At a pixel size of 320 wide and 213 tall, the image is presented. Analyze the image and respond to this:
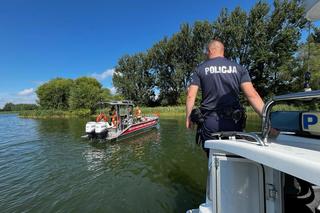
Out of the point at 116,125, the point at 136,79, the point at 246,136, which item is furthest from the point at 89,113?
the point at 246,136

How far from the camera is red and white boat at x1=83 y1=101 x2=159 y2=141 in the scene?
10.5 metres

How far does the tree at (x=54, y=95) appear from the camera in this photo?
46219 millimetres

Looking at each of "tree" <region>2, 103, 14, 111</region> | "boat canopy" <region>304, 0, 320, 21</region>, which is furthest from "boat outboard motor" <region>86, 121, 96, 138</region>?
"tree" <region>2, 103, 14, 111</region>

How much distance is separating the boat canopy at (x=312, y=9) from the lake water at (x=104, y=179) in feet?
12.8

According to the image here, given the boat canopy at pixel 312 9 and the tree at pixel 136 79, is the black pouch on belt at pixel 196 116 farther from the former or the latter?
the tree at pixel 136 79

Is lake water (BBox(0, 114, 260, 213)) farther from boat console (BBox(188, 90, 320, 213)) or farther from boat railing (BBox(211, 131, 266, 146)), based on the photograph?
boat railing (BBox(211, 131, 266, 146))

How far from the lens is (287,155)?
125cm

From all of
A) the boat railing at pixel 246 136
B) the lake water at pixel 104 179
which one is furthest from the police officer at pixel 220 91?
the lake water at pixel 104 179

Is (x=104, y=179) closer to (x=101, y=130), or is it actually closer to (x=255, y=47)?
(x=101, y=130)

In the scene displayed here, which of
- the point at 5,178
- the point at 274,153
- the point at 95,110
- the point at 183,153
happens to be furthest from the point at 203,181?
the point at 95,110

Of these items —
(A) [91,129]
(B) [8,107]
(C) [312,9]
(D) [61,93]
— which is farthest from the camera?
(B) [8,107]

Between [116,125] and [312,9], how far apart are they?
Answer: 9695mm

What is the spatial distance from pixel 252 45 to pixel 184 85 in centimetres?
1331

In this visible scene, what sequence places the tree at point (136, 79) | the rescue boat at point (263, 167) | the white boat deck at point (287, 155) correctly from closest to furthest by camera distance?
the white boat deck at point (287, 155)
the rescue boat at point (263, 167)
the tree at point (136, 79)
